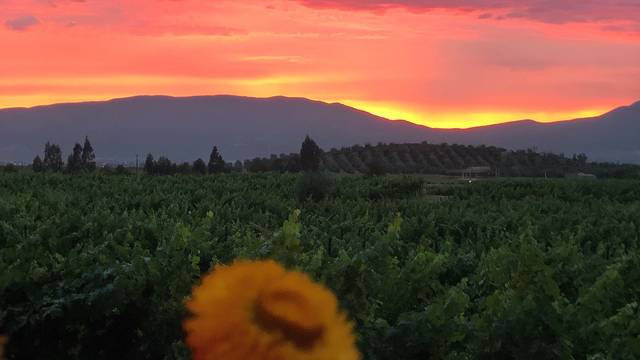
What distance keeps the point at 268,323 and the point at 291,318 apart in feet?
0.08

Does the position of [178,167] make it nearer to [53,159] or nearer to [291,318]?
[53,159]

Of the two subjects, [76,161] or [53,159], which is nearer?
[76,161]

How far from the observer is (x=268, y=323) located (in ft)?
2.95

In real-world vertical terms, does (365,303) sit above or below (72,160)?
above

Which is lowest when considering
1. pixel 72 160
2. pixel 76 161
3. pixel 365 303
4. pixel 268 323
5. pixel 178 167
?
pixel 178 167

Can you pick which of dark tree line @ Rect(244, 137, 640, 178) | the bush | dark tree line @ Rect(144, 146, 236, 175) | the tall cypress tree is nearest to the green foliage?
the bush

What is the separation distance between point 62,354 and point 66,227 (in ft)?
15.1

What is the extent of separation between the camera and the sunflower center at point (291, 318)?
A: 891 mm

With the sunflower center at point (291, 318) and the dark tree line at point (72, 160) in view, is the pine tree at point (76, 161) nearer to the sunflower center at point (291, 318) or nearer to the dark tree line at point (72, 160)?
the dark tree line at point (72, 160)

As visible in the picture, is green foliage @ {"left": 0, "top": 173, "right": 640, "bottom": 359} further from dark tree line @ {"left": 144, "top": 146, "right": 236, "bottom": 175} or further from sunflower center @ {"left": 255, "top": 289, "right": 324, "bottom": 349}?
dark tree line @ {"left": 144, "top": 146, "right": 236, "bottom": 175}

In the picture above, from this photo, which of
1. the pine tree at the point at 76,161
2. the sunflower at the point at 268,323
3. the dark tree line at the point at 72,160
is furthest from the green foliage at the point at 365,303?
the dark tree line at the point at 72,160

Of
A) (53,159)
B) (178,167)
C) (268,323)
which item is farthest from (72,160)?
(268,323)

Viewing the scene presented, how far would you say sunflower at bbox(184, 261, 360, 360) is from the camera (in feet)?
2.88

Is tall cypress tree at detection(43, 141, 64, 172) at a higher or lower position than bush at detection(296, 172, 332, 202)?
lower
